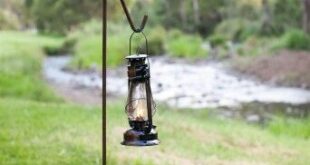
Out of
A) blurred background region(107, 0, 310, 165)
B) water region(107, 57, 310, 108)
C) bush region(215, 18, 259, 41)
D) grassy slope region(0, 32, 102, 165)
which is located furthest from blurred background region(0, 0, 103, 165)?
bush region(215, 18, 259, 41)

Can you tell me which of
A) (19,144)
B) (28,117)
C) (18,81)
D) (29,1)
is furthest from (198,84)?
(29,1)

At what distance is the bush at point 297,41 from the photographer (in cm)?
2344

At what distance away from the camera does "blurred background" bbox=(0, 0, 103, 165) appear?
6070 mm

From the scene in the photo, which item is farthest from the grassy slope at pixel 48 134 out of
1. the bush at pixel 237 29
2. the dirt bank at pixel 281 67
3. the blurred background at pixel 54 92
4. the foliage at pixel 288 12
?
the foliage at pixel 288 12

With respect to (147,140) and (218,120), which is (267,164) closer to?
(147,140)

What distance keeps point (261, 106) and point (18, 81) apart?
5.65 meters

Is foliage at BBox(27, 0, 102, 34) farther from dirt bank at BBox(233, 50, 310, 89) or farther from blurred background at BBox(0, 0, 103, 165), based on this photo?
dirt bank at BBox(233, 50, 310, 89)

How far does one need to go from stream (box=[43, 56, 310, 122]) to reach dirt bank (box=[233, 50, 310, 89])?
541 millimetres

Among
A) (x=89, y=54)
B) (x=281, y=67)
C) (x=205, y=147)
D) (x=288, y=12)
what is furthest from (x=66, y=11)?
(x=205, y=147)

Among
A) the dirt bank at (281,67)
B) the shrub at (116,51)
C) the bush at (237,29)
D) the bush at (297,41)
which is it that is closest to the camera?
the dirt bank at (281,67)

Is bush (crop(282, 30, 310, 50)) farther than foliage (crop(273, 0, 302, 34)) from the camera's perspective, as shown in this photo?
No

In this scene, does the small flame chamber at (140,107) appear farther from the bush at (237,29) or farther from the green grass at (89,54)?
the bush at (237,29)

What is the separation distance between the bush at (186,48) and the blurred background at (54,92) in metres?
3.36

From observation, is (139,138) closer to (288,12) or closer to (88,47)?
(88,47)
